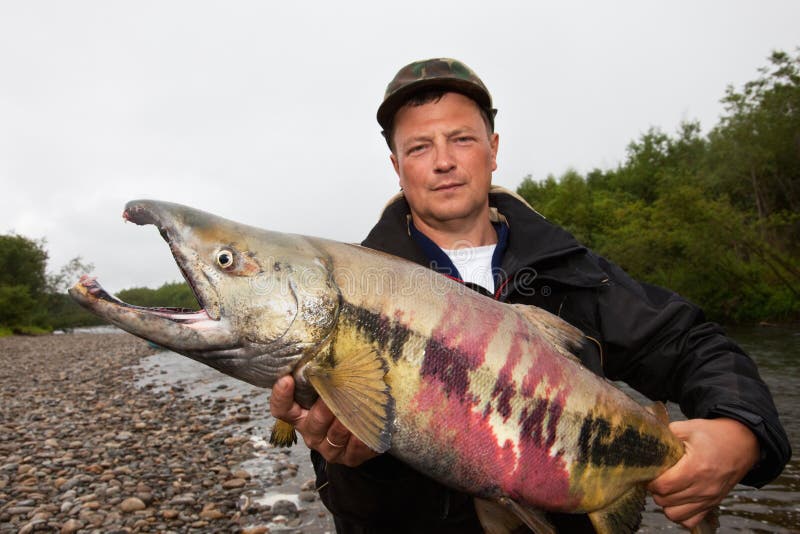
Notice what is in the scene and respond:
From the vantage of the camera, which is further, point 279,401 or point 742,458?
point 742,458

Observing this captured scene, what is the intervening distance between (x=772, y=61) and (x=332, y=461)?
4220cm

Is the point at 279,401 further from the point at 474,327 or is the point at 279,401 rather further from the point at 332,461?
the point at 474,327

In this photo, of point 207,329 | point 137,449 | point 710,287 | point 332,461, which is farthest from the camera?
point 710,287

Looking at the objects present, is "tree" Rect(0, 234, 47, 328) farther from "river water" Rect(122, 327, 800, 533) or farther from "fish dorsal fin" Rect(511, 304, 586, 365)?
"fish dorsal fin" Rect(511, 304, 586, 365)

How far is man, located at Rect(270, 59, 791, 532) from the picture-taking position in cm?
243

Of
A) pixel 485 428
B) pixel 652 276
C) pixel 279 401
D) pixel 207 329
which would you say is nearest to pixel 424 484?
pixel 485 428

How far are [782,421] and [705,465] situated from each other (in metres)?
8.29

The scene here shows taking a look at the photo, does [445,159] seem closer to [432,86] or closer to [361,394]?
[432,86]

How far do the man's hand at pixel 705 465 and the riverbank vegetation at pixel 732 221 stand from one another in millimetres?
26926

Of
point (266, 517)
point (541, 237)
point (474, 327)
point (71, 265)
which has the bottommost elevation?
point (266, 517)

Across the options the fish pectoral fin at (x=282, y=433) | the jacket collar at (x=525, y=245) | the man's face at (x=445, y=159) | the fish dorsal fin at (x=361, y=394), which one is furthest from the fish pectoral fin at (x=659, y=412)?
the fish pectoral fin at (x=282, y=433)

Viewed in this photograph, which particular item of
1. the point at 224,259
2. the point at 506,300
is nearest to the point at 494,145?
the point at 506,300

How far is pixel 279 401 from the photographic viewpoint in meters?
2.24

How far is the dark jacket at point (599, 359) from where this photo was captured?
2.55m
